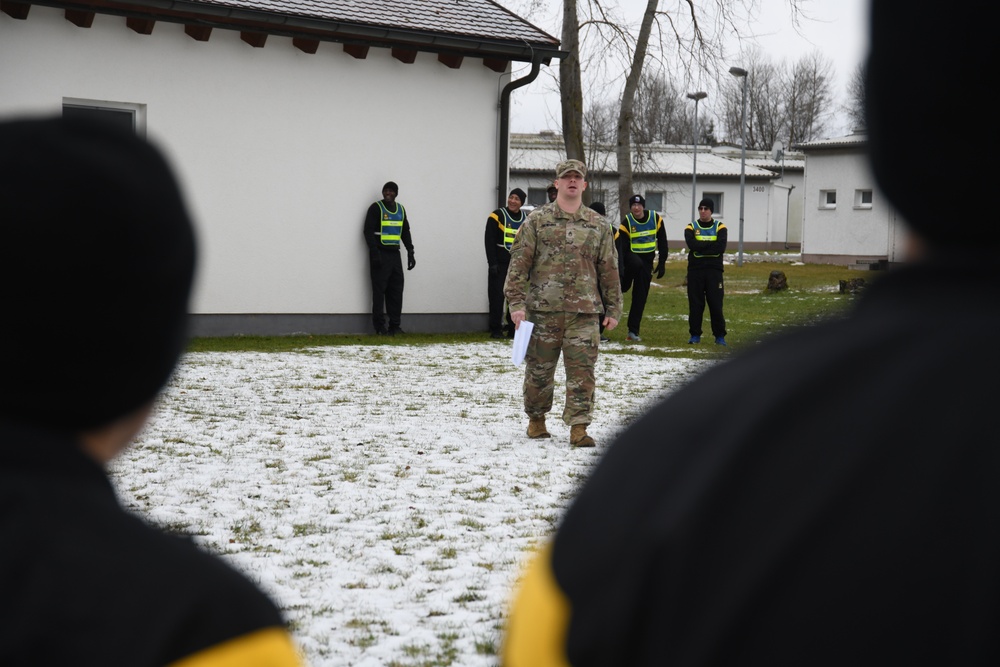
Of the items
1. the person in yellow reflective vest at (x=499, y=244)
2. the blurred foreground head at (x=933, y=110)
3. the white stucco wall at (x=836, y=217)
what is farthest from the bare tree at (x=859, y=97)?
the white stucco wall at (x=836, y=217)

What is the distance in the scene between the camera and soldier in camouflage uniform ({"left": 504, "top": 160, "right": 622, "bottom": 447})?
27.1 feet

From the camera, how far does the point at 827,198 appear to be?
44.7m

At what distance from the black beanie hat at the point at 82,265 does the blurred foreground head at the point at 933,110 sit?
27.8 inches

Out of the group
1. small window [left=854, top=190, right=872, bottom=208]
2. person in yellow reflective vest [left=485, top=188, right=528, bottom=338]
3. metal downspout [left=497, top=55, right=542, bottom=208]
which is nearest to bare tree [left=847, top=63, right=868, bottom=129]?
person in yellow reflective vest [left=485, top=188, right=528, bottom=338]

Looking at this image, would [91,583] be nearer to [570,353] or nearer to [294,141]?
[570,353]

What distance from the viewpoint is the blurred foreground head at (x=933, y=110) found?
0.89m

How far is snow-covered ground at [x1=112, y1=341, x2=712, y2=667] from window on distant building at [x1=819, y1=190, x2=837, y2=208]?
3387 centimetres

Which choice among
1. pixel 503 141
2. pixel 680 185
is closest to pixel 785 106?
pixel 680 185

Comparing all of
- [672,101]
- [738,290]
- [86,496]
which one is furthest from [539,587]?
[672,101]

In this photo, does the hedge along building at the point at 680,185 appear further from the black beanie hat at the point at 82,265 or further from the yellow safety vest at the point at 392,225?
the black beanie hat at the point at 82,265

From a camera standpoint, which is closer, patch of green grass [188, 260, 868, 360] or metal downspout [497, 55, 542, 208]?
patch of green grass [188, 260, 868, 360]

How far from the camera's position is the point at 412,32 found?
15727mm

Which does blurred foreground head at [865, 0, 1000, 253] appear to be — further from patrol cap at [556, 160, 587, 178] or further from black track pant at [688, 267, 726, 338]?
black track pant at [688, 267, 726, 338]

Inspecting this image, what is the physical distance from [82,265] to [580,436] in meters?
7.35
